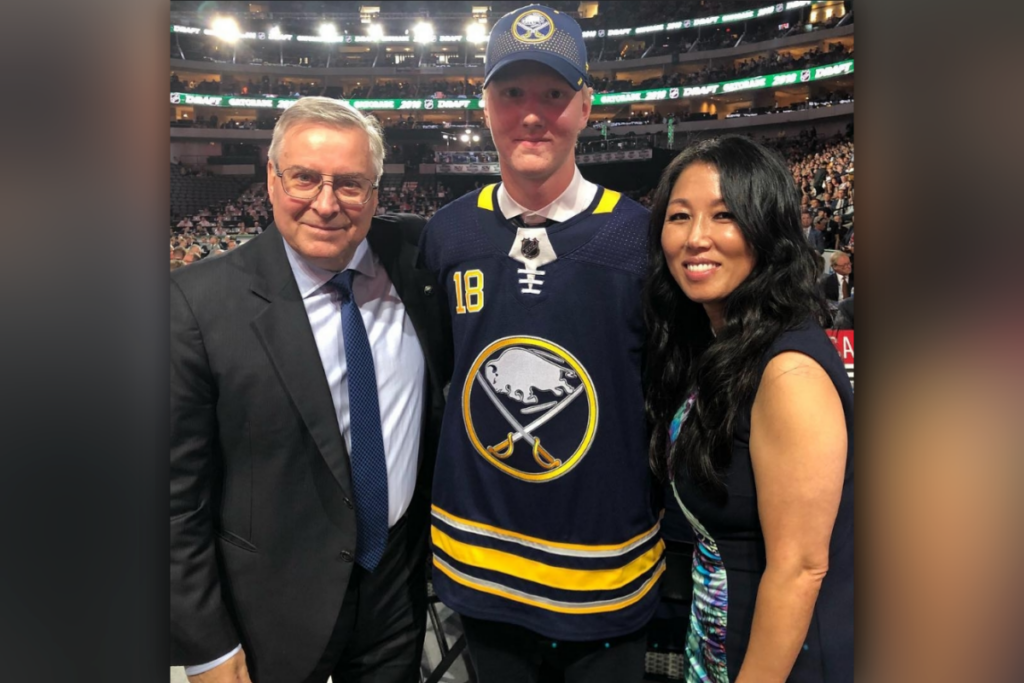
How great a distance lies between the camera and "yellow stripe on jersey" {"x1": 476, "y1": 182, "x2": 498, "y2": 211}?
1.73 m

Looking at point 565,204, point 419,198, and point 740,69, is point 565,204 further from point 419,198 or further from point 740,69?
point 740,69

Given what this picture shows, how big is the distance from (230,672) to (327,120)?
1.48 metres

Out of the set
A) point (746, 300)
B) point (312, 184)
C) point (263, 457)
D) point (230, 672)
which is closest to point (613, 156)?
point (746, 300)

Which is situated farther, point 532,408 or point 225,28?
point 225,28

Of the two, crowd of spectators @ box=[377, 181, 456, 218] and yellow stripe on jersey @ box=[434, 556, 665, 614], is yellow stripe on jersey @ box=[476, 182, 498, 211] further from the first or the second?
yellow stripe on jersey @ box=[434, 556, 665, 614]

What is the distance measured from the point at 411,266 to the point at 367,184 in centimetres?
24

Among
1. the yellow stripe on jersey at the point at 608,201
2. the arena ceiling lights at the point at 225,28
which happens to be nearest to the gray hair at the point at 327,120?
the arena ceiling lights at the point at 225,28

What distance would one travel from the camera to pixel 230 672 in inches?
71.3

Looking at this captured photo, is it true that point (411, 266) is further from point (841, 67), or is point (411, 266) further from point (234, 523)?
point (841, 67)

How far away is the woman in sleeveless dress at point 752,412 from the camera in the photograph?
136 cm

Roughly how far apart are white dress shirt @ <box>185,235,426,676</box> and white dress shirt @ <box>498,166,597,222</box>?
1.26 feet

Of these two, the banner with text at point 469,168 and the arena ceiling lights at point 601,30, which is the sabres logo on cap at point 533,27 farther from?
the banner with text at point 469,168
